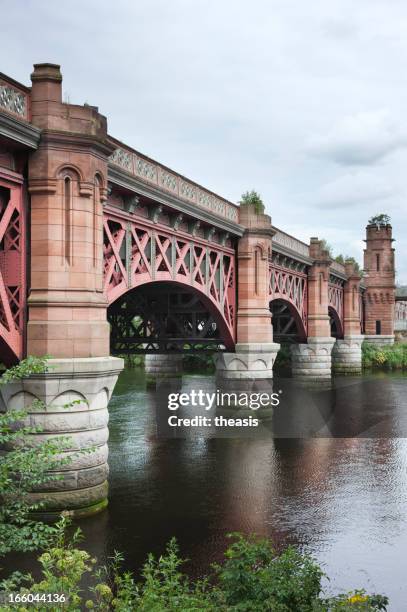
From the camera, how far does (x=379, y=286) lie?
71.9 metres

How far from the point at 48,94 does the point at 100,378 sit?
637cm

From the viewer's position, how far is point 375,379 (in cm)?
5225

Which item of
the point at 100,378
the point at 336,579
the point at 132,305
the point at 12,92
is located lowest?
the point at 336,579

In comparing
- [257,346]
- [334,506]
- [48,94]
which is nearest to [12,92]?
[48,94]

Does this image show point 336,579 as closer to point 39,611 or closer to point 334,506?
point 334,506

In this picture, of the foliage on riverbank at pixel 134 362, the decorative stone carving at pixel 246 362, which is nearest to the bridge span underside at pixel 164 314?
the decorative stone carving at pixel 246 362

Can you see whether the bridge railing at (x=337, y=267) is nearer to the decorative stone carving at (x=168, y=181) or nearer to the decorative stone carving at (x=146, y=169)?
the decorative stone carving at (x=168, y=181)

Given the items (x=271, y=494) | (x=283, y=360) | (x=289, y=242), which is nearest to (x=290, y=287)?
(x=289, y=242)

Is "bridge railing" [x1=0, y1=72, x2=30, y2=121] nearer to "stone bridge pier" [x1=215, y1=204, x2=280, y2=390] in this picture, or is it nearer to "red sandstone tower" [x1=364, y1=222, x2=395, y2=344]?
"stone bridge pier" [x1=215, y1=204, x2=280, y2=390]

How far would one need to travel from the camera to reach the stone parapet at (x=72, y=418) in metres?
14.0

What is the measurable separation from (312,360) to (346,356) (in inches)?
510

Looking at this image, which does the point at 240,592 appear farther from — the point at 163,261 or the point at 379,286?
the point at 379,286

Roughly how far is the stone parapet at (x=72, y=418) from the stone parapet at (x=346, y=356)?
43.9m

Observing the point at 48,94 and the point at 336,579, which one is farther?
the point at 48,94
